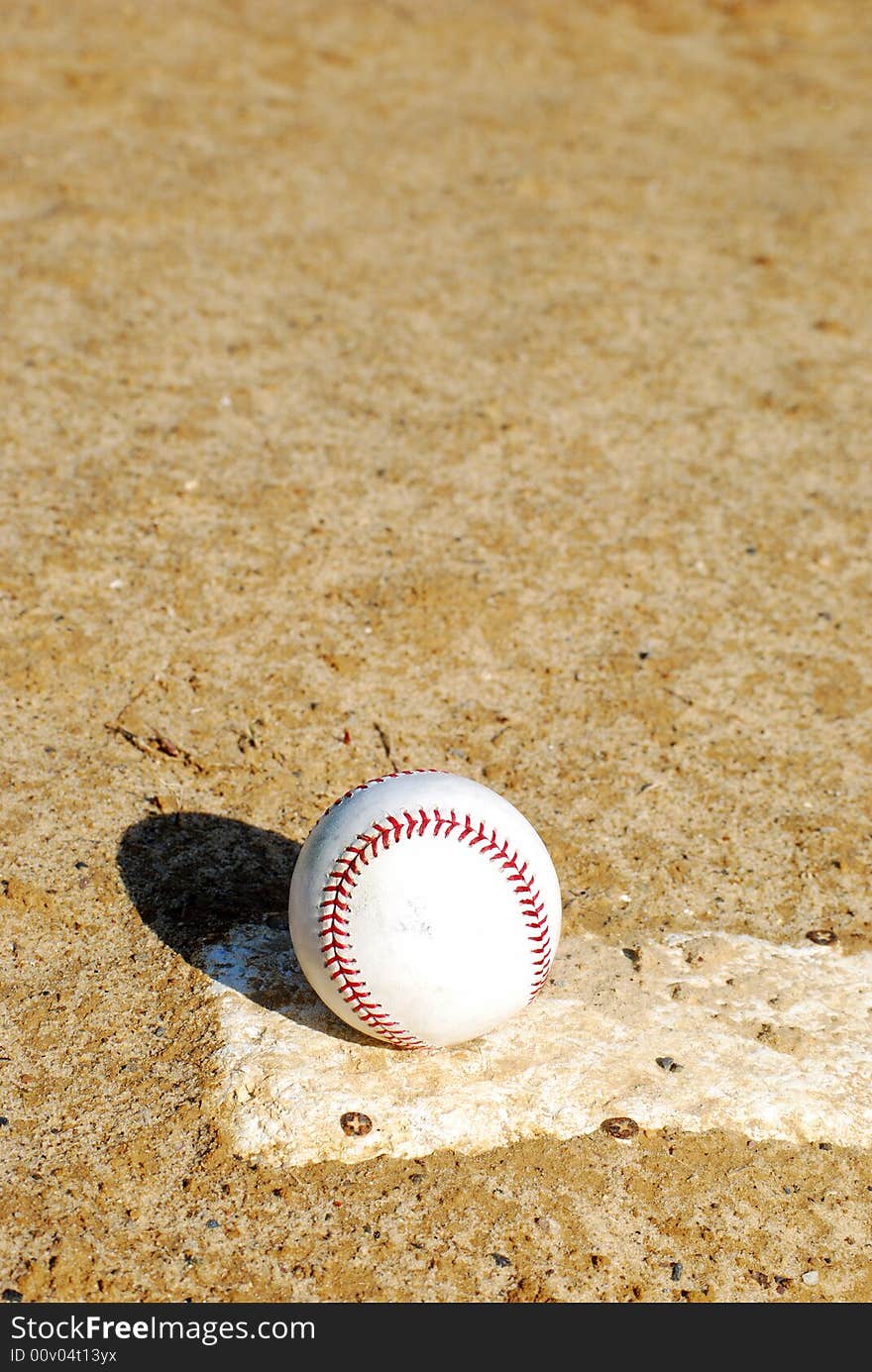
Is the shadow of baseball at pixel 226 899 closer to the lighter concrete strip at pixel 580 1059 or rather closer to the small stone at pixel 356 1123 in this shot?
the lighter concrete strip at pixel 580 1059

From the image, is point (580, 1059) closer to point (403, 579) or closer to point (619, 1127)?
point (619, 1127)

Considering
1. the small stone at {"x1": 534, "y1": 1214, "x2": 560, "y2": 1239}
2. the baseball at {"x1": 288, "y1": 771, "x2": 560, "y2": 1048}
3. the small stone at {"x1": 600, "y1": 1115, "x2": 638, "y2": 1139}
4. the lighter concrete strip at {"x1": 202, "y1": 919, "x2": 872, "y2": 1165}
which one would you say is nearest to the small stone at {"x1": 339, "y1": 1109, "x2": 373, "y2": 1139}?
the lighter concrete strip at {"x1": 202, "y1": 919, "x2": 872, "y2": 1165}

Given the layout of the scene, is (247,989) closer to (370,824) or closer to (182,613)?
(370,824)

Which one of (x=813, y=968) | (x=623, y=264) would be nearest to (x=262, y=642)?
(x=813, y=968)

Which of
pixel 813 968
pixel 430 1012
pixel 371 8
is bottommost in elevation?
pixel 813 968

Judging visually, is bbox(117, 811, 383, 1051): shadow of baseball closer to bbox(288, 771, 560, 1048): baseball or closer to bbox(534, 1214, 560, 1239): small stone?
bbox(288, 771, 560, 1048): baseball
